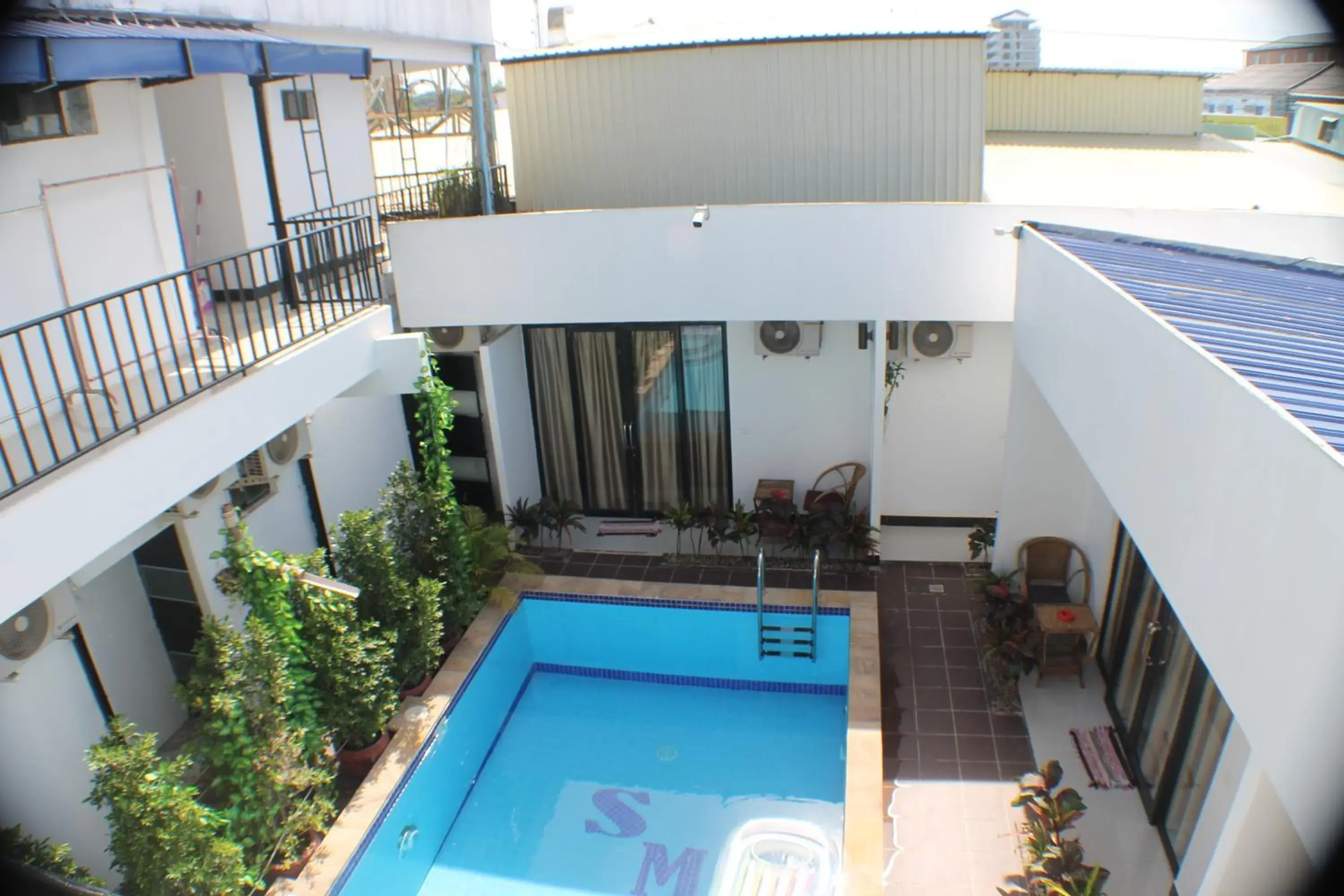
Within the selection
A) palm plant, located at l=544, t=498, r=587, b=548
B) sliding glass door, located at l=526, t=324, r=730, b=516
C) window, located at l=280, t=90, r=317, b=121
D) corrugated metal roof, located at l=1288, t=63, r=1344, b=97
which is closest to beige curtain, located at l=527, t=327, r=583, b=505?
sliding glass door, located at l=526, t=324, r=730, b=516

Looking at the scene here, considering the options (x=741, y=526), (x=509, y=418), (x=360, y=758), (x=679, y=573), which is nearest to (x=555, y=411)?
(x=509, y=418)

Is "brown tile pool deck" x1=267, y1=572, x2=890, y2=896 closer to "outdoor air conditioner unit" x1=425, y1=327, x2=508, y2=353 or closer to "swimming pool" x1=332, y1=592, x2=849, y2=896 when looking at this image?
"swimming pool" x1=332, y1=592, x2=849, y2=896

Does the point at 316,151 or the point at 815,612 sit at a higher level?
the point at 316,151

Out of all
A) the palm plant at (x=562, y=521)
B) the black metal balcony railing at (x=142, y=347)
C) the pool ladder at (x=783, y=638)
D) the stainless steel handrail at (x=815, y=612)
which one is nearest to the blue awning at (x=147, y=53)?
the black metal balcony railing at (x=142, y=347)

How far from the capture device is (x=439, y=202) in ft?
41.6

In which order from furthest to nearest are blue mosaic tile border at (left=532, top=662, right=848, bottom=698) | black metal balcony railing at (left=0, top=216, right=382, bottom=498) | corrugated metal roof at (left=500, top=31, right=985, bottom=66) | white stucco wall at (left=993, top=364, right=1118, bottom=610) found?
1. corrugated metal roof at (left=500, top=31, right=985, bottom=66)
2. blue mosaic tile border at (left=532, top=662, right=848, bottom=698)
3. white stucco wall at (left=993, top=364, right=1118, bottom=610)
4. black metal balcony railing at (left=0, top=216, right=382, bottom=498)

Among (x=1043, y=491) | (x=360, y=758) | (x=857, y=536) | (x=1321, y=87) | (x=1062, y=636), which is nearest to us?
(x=360, y=758)

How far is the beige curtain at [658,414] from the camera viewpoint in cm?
1236

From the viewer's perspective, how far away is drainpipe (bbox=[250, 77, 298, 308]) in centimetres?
937

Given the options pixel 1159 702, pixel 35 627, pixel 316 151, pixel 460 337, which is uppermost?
pixel 316 151

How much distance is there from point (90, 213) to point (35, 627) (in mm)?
3479

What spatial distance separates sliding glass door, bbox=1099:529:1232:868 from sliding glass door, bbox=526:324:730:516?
Result: 5344 millimetres

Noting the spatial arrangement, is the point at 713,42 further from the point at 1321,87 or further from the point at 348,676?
the point at 1321,87

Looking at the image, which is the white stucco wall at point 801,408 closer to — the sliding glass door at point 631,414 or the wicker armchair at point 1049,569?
the sliding glass door at point 631,414
